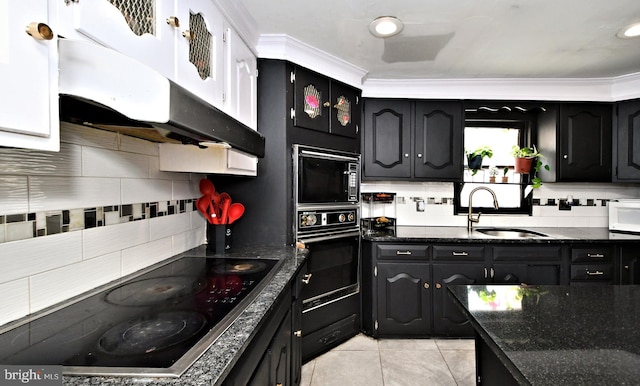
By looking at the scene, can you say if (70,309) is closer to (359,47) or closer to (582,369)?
(582,369)

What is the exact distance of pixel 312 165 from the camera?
2.20 m

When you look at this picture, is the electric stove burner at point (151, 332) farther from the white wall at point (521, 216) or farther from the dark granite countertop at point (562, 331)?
the white wall at point (521, 216)

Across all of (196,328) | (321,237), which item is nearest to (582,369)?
(196,328)

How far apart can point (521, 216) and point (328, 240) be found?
2.14m

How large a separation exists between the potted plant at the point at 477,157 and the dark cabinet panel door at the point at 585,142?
1.97ft

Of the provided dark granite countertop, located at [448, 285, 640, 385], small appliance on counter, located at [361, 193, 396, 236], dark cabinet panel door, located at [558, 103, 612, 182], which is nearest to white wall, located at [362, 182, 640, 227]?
small appliance on counter, located at [361, 193, 396, 236]

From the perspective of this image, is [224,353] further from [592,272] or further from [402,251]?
[592,272]

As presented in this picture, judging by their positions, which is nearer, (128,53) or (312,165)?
(128,53)

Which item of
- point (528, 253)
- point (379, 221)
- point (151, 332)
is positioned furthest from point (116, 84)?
point (528, 253)

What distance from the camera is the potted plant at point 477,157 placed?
2924 millimetres

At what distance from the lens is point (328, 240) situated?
228cm

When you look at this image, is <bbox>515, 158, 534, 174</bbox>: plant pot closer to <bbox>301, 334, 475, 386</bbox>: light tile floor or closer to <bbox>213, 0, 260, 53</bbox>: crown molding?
<bbox>301, 334, 475, 386</bbox>: light tile floor

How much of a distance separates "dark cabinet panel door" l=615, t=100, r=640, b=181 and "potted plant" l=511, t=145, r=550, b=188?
0.60 meters

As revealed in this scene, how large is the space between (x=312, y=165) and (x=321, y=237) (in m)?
0.53
